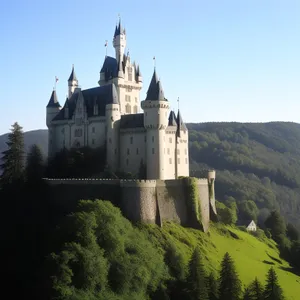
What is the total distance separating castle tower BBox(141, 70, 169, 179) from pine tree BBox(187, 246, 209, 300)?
15.0m

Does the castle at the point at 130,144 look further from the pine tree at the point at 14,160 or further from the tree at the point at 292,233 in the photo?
the tree at the point at 292,233

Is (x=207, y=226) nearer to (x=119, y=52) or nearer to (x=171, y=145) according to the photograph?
(x=171, y=145)

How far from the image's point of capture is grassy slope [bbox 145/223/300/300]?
58.8 m

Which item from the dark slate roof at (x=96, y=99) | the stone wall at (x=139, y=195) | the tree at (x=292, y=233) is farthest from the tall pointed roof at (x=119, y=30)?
the tree at (x=292, y=233)

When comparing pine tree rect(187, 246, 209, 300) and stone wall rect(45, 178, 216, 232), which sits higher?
stone wall rect(45, 178, 216, 232)

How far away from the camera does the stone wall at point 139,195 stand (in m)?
58.9

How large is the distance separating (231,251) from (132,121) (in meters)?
22.9

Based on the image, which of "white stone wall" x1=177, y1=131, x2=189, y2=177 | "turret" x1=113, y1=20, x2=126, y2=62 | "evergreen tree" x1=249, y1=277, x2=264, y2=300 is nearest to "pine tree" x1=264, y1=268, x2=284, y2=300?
"evergreen tree" x1=249, y1=277, x2=264, y2=300

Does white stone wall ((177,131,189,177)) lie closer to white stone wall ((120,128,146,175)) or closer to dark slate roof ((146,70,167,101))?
white stone wall ((120,128,146,175))

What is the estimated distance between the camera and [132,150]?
68.1 meters

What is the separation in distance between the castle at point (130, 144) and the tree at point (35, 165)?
5228 millimetres

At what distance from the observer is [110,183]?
6031cm

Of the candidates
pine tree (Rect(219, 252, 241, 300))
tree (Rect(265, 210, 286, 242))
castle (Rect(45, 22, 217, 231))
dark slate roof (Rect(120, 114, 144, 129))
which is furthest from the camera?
tree (Rect(265, 210, 286, 242))

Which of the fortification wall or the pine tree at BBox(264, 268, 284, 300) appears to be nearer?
the pine tree at BBox(264, 268, 284, 300)
